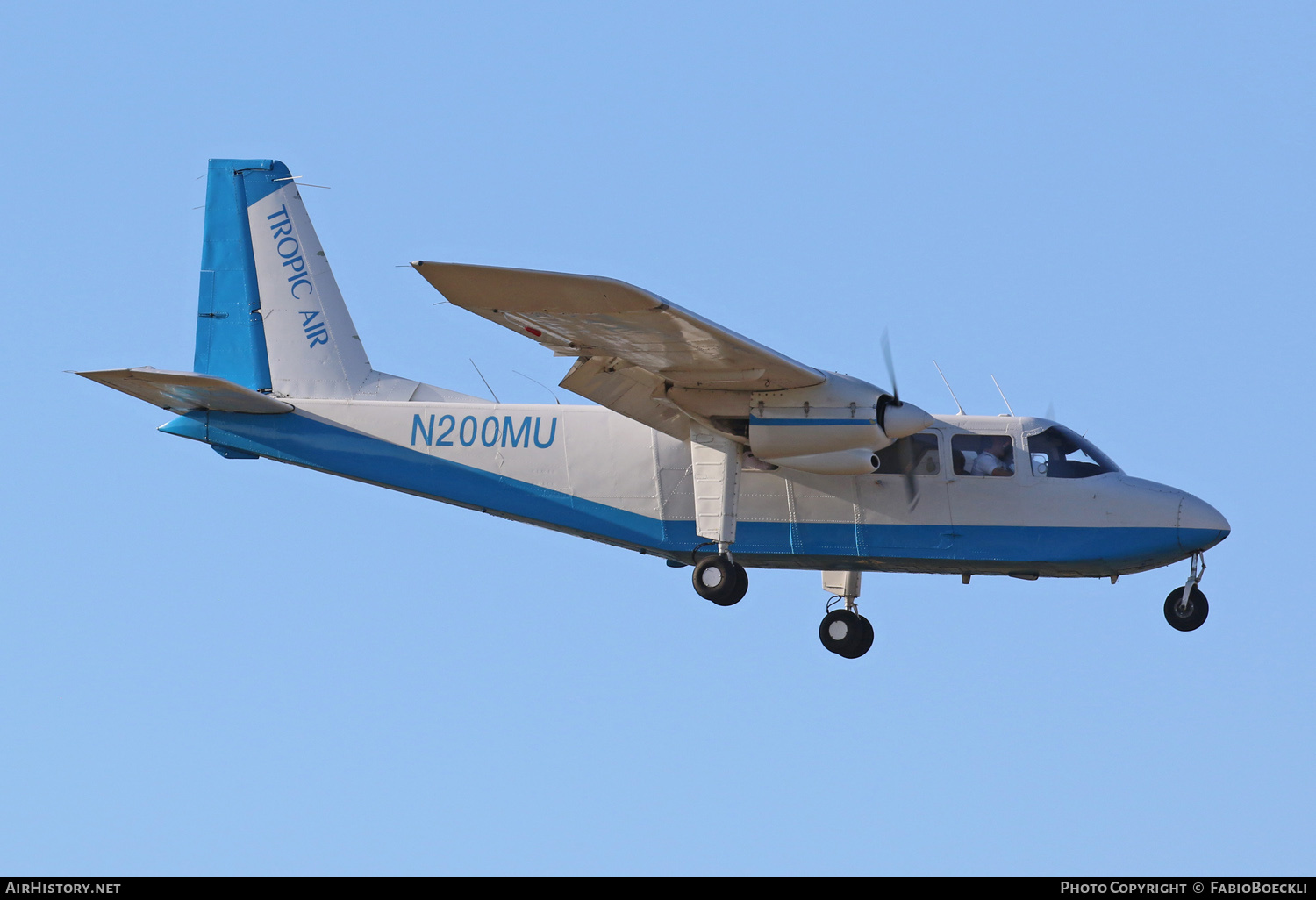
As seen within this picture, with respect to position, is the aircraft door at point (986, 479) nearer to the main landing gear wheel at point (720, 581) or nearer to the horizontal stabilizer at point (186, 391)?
the main landing gear wheel at point (720, 581)

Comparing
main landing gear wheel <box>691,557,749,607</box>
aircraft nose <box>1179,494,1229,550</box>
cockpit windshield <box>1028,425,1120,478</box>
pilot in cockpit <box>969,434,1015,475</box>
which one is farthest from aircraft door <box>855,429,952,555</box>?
aircraft nose <box>1179,494,1229,550</box>

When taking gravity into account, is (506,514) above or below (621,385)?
below

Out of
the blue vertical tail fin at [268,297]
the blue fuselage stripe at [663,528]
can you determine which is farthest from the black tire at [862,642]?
the blue vertical tail fin at [268,297]

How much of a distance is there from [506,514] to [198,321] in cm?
540

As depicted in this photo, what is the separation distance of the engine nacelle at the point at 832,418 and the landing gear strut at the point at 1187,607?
3.86 m

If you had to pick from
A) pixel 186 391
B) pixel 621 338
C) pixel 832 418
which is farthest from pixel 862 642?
pixel 186 391

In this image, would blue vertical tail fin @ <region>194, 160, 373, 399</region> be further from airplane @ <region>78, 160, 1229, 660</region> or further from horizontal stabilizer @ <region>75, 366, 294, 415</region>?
horizontal stabilizer @ <region>75, 366, 294, 415</region>

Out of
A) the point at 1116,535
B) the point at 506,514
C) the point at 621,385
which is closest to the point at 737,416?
the point at 621,385

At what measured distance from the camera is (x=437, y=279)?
16062 mm

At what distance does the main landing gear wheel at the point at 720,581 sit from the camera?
1995cm

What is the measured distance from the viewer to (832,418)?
19.4 meters
